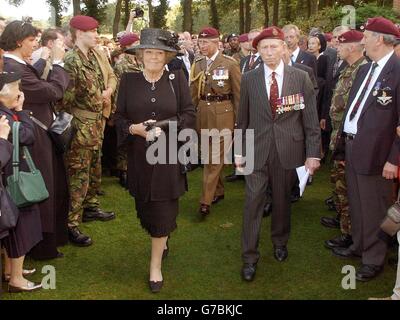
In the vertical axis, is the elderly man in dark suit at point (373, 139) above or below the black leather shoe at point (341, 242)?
above

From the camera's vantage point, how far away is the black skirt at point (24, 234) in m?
4.04

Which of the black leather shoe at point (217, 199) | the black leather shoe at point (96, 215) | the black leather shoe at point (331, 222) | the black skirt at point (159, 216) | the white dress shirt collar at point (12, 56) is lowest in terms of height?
the black leather shoe at point (217, 199)

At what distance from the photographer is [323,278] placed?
15.0 ft

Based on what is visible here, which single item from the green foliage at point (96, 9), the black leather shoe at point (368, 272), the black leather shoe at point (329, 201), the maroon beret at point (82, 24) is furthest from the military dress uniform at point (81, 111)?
the green foliage at point (96, 9)

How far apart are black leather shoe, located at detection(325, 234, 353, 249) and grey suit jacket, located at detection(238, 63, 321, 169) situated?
1.20m

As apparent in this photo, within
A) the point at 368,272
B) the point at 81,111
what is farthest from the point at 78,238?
the point at 368,272

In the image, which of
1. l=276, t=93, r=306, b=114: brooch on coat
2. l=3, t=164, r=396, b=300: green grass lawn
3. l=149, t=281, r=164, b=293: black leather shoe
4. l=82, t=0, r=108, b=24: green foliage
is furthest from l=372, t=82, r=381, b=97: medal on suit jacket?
l=82, t=0, r=108, b=24: green foliage

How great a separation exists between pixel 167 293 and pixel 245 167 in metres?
1.35

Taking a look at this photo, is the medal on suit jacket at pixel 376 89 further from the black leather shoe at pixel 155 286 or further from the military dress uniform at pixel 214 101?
the black leather shoe at pixel 155 286

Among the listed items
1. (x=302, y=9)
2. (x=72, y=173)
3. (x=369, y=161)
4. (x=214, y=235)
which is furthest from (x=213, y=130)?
(x=302, y=9)

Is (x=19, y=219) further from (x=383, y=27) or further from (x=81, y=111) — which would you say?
(x=383, y=27)

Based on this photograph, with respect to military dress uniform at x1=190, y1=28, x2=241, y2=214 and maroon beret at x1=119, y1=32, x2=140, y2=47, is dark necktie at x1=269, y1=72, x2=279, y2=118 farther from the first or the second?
maroon beret at x1=119, y1=32, x2=140, y2=47

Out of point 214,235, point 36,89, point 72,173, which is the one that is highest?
point 36,89
